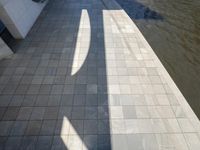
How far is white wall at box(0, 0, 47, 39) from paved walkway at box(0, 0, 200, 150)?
1.53 ft

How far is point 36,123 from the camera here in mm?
5094

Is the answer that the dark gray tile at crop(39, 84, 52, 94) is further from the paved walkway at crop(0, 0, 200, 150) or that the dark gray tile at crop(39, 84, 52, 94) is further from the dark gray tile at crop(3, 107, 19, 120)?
the dark gray tile at crop(3, 107, 19, 120)

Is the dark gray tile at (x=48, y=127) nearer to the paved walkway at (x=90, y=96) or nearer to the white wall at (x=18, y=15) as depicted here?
the paved walkway at (x=90, y=96)

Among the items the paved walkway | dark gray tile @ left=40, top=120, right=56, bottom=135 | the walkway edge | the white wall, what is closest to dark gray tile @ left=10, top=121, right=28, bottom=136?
the paved walkway

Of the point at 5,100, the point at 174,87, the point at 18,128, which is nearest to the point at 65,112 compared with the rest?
the point at 18,128

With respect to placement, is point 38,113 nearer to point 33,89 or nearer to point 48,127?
point 48,127

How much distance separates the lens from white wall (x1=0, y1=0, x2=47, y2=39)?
7.56 metres

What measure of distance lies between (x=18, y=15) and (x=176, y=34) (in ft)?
23.2

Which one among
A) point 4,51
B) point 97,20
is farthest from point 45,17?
point 4,51

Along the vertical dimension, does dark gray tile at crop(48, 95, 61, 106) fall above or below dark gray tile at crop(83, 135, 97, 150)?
below

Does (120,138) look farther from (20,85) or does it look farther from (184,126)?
(20,85)

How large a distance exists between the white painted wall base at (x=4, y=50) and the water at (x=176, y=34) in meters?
5.84

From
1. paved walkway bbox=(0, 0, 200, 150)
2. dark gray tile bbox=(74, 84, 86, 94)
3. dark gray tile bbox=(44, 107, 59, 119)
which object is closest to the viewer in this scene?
paved walkway bbox=(0, 0, 200, 150)

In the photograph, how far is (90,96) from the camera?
5805mm
